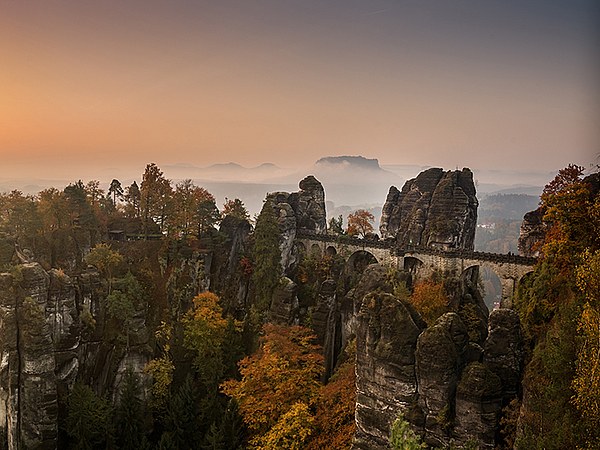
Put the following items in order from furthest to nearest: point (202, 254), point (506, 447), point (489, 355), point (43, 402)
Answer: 1. point (202, 254)
2. point (43, 402)
3. point (489, 355)
4. point (506, 447)

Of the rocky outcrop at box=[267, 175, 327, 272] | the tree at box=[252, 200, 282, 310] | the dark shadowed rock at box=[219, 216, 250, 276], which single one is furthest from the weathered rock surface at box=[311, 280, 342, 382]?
the dark shadowed rock at box=[219, 216, 250, 276]

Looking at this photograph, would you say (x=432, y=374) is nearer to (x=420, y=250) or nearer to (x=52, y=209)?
(x=420, y=250)

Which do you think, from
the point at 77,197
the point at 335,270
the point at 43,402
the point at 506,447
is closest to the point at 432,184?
the point at 335,270

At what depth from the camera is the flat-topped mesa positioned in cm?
4084

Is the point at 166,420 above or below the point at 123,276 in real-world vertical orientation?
below

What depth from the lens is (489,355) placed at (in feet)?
62.5

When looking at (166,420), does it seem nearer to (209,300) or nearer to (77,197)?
(209,300)

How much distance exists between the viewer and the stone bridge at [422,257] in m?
34.8

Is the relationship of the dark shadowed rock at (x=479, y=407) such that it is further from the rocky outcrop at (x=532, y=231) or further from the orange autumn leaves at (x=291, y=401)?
the rocky outcrop at (x=532, y=231)

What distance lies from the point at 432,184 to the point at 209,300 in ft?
94.9

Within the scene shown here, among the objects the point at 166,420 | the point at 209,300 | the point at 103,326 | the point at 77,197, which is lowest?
the point at 166,420

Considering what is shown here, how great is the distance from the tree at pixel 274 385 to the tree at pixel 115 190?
30.7m

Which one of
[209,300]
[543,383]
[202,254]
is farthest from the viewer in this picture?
[202,254]

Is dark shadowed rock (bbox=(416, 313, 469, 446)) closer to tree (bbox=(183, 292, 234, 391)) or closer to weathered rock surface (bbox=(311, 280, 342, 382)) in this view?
weathered rock surface (bbox=(311, 280, 342, 382))
